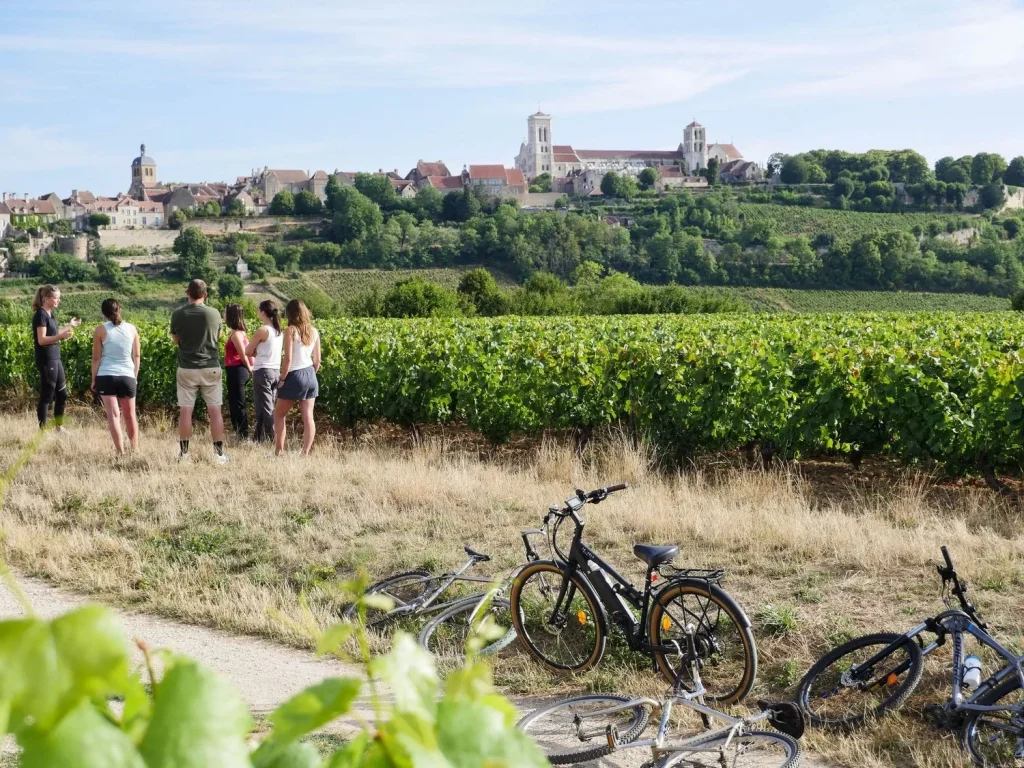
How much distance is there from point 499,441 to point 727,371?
320 centimetres

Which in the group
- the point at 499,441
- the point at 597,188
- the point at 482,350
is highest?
the point at 597,188

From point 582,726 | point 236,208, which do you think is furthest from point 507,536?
point 236,208

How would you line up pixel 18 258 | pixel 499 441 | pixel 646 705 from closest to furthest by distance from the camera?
pixel 646 705
pixel 499 441
pixel 18 258

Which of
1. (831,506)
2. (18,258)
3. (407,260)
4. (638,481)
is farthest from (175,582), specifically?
(18,258)

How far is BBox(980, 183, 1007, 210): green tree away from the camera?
136 metres

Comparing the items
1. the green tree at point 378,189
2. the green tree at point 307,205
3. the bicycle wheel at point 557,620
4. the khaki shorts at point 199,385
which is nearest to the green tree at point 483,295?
the khaki shorts at point 199,385

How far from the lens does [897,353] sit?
1083 cm

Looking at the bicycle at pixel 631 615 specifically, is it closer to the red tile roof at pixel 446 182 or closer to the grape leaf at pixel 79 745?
the grape leaf at pixel 79 745

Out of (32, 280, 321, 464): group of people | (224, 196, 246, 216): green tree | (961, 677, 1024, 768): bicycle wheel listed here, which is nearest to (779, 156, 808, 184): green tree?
(224, 196, 246, 216): green tree

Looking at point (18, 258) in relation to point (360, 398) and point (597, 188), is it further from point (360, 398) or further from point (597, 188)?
point (360, 398)

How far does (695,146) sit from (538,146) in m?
29.2

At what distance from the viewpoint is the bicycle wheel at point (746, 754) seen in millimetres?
4277

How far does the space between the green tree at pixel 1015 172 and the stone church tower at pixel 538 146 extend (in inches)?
2998

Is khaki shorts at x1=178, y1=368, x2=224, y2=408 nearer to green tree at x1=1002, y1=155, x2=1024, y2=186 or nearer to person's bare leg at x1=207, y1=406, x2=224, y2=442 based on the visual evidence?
person's bare leg at x1=207, y1=406, x2=224, y2=442
